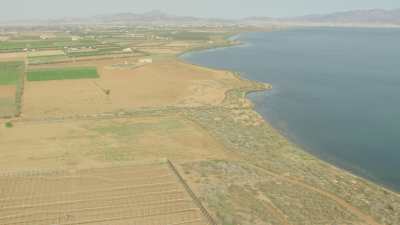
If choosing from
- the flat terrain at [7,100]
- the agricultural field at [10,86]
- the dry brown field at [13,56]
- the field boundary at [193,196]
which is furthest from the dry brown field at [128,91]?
the dry brown field at [13,56]

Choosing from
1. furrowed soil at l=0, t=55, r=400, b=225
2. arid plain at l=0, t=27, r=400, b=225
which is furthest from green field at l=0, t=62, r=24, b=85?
furrowed soil at l=0, t=55, r=400, b=225

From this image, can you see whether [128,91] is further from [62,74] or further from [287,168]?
[287,168]

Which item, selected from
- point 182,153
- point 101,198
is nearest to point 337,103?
point 182,153

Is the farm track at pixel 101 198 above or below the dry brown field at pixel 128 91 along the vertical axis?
below

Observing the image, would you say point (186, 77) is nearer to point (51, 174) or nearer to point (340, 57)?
point (51, 174)

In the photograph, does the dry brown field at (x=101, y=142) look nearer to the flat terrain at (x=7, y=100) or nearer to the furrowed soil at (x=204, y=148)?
the furrowed soil at (x=204, y=148)

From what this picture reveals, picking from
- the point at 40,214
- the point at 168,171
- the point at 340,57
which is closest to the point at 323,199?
the point at 168,171
